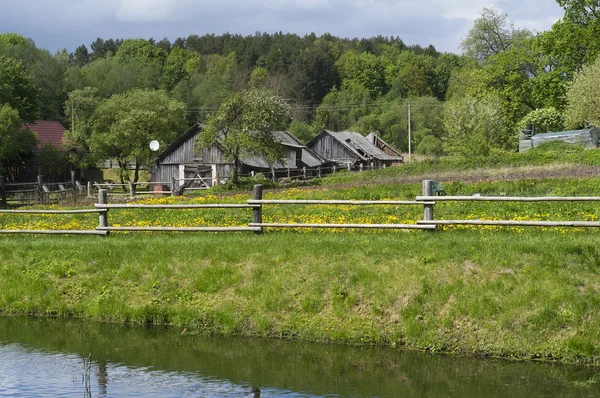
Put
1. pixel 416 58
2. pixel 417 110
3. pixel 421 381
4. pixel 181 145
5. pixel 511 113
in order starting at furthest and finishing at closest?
pixel 416 58, pixel 417 110, pixel 511 113, pixel 181 145, pixel 421 381

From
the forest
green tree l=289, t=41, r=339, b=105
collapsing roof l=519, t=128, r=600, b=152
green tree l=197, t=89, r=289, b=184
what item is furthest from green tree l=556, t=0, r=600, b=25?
green tree l=289, t=41, r=339, b=105

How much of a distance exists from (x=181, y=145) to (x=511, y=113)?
99.3 ft

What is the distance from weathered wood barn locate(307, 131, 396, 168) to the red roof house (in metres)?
25.6

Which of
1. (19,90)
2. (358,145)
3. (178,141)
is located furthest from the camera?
(358,145)

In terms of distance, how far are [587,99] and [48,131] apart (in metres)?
45.6

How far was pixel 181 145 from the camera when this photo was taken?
58.8 metres

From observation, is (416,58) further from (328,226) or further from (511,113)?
(328,226)

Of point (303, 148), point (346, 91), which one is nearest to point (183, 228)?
point (303, 148)

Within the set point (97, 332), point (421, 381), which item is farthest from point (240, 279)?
point (421, 381)

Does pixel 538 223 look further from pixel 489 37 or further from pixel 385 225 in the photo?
pixel 489 37

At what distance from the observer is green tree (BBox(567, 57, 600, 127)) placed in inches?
2021

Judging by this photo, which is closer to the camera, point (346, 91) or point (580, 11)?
point (580, 11)

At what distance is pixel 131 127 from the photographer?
59.4 meters

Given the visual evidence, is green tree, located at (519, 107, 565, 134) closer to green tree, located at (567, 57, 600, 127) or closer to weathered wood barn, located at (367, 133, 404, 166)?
green tree, located at (567, 57, 600, 127)
